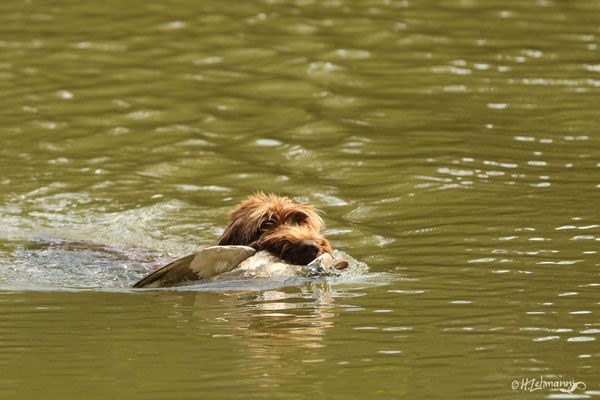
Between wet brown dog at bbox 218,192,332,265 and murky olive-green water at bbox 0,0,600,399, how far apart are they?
0.90 feet

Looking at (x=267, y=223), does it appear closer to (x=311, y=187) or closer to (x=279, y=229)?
(x=279, y=229)

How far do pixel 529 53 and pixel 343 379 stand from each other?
10329mm

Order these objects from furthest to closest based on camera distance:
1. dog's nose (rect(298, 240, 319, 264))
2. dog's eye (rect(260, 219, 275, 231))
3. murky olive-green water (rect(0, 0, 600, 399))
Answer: dog's eye (rect(260, 219, 275, 231))
dog's nose (rect(298, 240, 319, 264))
murky olive-green water (rect(0, 0, 600, 399))

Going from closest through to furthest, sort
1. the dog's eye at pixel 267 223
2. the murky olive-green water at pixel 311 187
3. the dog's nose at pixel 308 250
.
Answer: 1. the murky olive-green water at pixel 311 187
2. the dog's nose at pixel 308 250
3. the dog's eye at pixel 267 223

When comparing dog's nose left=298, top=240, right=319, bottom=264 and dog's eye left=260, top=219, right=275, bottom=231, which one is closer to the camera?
dog's nose left=298, top=240, right=319, bottom=264

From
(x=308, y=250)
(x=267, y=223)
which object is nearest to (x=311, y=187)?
(x=267, y=223)

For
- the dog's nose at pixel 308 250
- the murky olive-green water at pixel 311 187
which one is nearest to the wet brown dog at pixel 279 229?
the dog's nose at pixel 308 250

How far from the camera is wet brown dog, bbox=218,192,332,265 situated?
6.92 m

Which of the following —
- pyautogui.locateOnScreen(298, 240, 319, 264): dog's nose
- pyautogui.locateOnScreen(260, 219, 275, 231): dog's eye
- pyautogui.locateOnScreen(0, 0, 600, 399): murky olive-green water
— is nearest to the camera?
pyautogui.locateOnScreen(0, 0, 600, 399): murky olive-green water

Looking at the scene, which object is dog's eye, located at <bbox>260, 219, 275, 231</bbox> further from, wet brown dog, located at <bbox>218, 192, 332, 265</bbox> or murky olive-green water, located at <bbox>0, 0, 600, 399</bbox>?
murky olive-green water, located at <bbox>0, 0, 600, 399</bbox>

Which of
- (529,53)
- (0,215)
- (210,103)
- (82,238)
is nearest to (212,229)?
(82,238)

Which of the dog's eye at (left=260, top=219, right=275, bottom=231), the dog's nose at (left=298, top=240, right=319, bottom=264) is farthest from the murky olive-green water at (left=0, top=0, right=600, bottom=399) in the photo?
the dog's eye at (left=260, top=219, right=275, bottom=231)

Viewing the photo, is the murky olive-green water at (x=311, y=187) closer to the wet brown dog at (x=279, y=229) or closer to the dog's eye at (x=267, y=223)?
the wet brown dog at (x=279, y=229)

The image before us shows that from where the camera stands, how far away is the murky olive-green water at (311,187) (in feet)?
17.2
